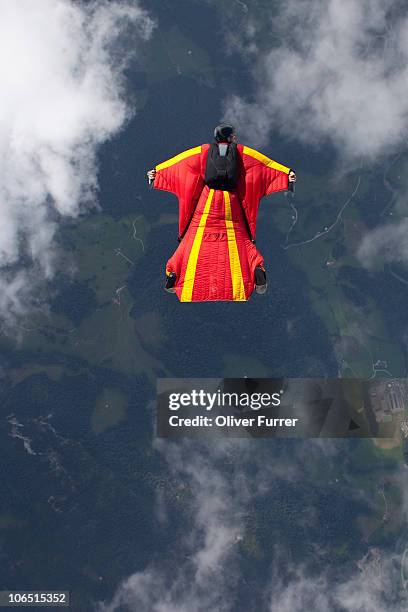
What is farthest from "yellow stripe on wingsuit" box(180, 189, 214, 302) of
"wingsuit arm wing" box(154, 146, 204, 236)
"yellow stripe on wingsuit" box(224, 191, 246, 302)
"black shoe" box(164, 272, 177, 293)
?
"yellow stripe on wingsuit" box(224, 191, 246, 302)

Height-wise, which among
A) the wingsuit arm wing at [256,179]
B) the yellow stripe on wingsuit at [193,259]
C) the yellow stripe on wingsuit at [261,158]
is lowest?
the yellow stripe on wingsuit at [193,259]

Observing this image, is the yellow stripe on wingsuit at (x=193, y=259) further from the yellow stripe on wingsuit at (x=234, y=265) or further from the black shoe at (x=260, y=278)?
the black shoe at (x=260, y=278)

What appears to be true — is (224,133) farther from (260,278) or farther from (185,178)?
(260,278)

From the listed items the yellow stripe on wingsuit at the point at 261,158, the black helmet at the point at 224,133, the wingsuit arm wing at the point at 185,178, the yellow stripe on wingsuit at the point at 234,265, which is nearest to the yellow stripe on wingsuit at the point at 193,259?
the wingsuit arm wing at the point at 185,178

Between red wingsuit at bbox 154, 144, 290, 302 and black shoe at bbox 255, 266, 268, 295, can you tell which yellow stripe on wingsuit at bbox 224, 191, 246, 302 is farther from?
black shoe at bbox 255, 266, 268, 295

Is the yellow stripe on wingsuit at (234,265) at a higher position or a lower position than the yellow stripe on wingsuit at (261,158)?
lower

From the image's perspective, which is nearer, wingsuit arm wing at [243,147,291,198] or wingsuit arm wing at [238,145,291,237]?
wingsuit arm wing at [238,145,291,237]
